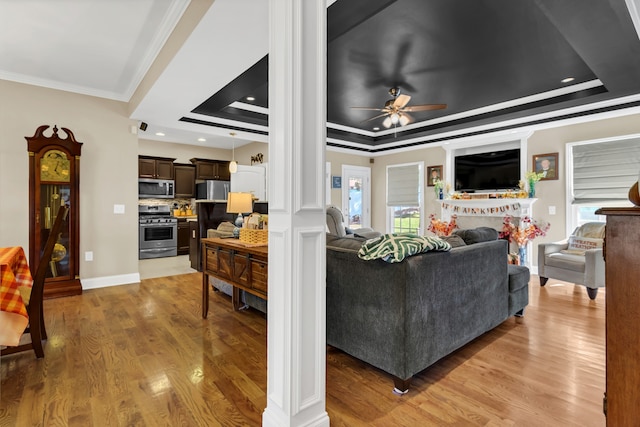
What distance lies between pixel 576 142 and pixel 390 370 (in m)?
4.89

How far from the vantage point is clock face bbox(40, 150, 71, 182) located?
374 cm

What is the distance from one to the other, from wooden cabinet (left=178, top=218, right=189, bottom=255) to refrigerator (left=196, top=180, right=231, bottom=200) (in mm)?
705

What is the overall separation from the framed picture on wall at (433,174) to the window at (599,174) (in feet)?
7.03

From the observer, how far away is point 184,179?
7504 millimetres

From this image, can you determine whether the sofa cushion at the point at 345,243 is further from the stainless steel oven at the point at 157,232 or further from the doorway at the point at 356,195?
the stainless steel oven at the point at 157,232

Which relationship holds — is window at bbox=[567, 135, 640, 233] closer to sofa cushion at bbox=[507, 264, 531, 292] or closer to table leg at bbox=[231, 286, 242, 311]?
sofa cushion at bbox=[507, 264, 531, 292]

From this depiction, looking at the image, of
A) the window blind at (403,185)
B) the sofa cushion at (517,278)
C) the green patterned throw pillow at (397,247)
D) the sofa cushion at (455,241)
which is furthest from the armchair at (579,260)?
the window blind at (403,185)

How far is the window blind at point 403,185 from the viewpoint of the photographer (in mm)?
6965

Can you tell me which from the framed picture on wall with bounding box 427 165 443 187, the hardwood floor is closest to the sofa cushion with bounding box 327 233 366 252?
the hardwood floor

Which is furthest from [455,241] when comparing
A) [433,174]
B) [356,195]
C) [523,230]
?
[356,195]

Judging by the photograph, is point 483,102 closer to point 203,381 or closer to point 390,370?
point 390,370

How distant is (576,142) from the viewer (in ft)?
15.5

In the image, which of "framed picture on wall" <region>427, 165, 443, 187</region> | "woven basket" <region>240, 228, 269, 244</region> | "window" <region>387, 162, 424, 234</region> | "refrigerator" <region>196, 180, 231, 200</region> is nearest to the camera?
"woven basket" <region>240, 228, 269, 244</region>

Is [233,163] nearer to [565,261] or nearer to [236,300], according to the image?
[236,300]
